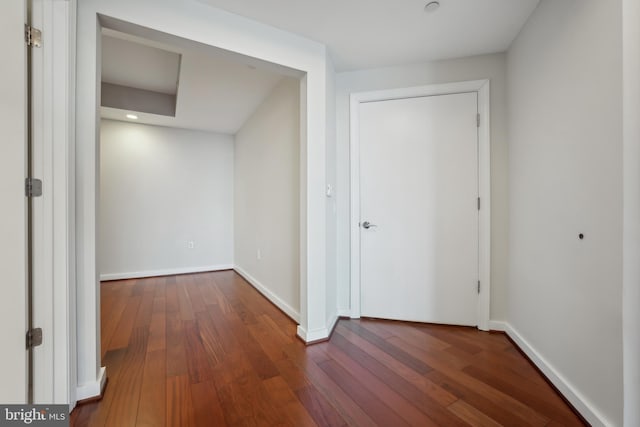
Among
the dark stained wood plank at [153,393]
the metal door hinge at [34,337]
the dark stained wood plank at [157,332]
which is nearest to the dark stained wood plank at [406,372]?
the dark stained wood plank at [153,393]

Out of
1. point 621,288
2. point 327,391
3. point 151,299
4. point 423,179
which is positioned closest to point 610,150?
point 621,288

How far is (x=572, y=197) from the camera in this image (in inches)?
56.5

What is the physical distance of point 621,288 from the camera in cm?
113

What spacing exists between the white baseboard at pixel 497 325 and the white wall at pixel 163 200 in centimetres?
394

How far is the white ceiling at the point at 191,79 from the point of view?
93.7 inches

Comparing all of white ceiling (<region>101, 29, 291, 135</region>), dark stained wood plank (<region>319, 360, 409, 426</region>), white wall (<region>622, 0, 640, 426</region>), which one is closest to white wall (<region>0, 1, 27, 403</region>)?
white ceiling (<region>101, 29, 291, 135</region>)

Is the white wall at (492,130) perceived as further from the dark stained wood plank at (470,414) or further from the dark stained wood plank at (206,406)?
the dark stained wood plank at (206,406)

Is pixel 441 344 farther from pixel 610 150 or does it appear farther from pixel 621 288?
pixel 610 150

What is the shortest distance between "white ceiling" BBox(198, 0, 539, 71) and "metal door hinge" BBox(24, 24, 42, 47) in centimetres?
90

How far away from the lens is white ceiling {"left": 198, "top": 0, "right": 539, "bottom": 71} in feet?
5.54

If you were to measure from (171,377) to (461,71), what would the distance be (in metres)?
3.26

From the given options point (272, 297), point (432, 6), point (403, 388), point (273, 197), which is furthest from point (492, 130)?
point (272, 297)

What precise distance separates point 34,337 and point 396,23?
280 cm

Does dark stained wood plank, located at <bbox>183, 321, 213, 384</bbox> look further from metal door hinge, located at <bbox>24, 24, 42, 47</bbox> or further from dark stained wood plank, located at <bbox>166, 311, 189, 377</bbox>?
metal door hinge, located at <bbox>24, 24, 42, 47</bbox>
